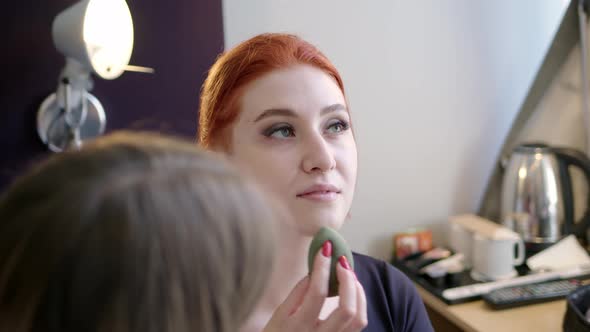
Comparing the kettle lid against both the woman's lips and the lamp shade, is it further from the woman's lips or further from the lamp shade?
the lamp shade

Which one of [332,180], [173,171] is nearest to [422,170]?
[332,180]

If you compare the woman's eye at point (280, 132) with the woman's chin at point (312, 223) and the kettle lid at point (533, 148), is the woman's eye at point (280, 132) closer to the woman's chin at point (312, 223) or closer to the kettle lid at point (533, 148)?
the woman's chin at point (312, 223)

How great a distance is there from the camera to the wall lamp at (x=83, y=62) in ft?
2.94

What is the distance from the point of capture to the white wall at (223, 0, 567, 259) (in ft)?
4.36

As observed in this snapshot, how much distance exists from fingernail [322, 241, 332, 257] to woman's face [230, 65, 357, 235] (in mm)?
86

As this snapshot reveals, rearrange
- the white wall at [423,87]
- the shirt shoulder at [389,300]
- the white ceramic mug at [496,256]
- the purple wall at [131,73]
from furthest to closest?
the white wall at [423,87]
the white ceramic mug at [496,256]
the purple wall at [131,73]
the shirt shoulder at [389,300]

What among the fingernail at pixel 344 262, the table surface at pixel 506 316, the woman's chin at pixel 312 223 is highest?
the woman's chin at pixel 312 223

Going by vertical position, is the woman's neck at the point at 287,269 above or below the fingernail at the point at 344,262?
below

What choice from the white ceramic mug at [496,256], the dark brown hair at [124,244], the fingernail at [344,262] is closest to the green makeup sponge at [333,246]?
the fingernail at [344,262]

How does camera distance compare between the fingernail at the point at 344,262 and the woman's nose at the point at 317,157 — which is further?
the woman's nose at the point at 317,157

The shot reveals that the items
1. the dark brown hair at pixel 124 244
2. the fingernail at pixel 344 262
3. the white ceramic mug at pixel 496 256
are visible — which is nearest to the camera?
the dark brown hair at pixel 124 244

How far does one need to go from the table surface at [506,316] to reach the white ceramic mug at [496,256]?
0.12m

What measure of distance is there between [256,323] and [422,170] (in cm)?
86

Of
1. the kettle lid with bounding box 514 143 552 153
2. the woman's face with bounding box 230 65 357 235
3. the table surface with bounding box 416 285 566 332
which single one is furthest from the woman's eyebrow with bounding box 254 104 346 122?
the kettle lid with bounding box 514 143 552 153
